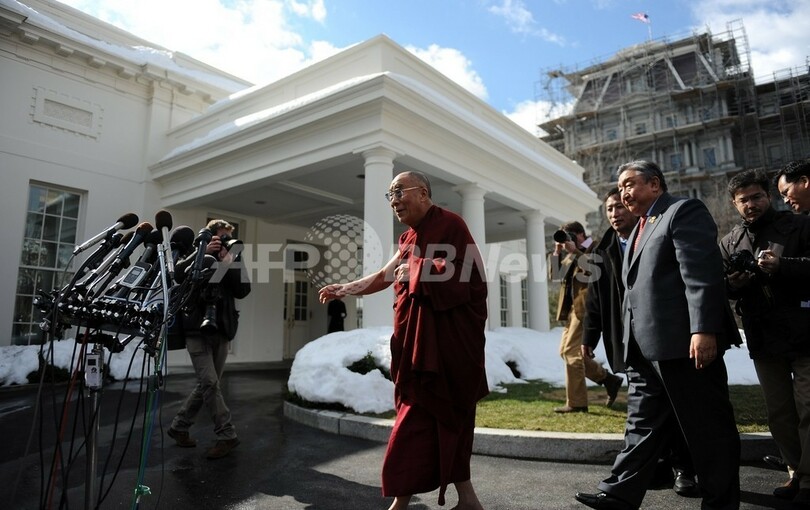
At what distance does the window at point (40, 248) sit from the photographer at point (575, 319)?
9.99 meters

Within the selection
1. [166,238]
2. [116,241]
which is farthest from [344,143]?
[116,241]

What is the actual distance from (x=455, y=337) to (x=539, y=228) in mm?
11716

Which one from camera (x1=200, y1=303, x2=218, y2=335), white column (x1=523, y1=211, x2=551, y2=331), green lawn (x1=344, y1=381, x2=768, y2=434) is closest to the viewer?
camera (x1=200, y1=303, x2=218, y2=335)

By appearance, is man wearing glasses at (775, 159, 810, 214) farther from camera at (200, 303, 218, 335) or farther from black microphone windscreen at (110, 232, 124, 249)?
camera at (200, 303, 218, 335)

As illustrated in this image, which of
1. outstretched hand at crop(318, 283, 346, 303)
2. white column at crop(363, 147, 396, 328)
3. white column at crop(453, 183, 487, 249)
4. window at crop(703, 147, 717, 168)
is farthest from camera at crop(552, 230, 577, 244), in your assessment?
window at crop(703, 147, 717, 168)

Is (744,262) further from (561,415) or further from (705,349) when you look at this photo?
(561,415)

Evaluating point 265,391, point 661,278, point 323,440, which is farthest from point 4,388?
point 661,278

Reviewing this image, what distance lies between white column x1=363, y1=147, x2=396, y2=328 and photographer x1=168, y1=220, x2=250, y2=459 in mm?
4183

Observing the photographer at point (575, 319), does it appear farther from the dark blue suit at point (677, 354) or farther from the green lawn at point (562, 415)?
the dark blue suit at point (677, 354)

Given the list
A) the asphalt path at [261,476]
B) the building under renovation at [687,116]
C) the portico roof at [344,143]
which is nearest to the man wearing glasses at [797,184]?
the asphalt path at [261,476]

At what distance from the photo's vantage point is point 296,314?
54.0ft

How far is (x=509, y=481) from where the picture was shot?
364cm

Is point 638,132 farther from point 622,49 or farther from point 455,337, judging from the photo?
point 455,337

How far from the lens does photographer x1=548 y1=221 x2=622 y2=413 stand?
5254mm
